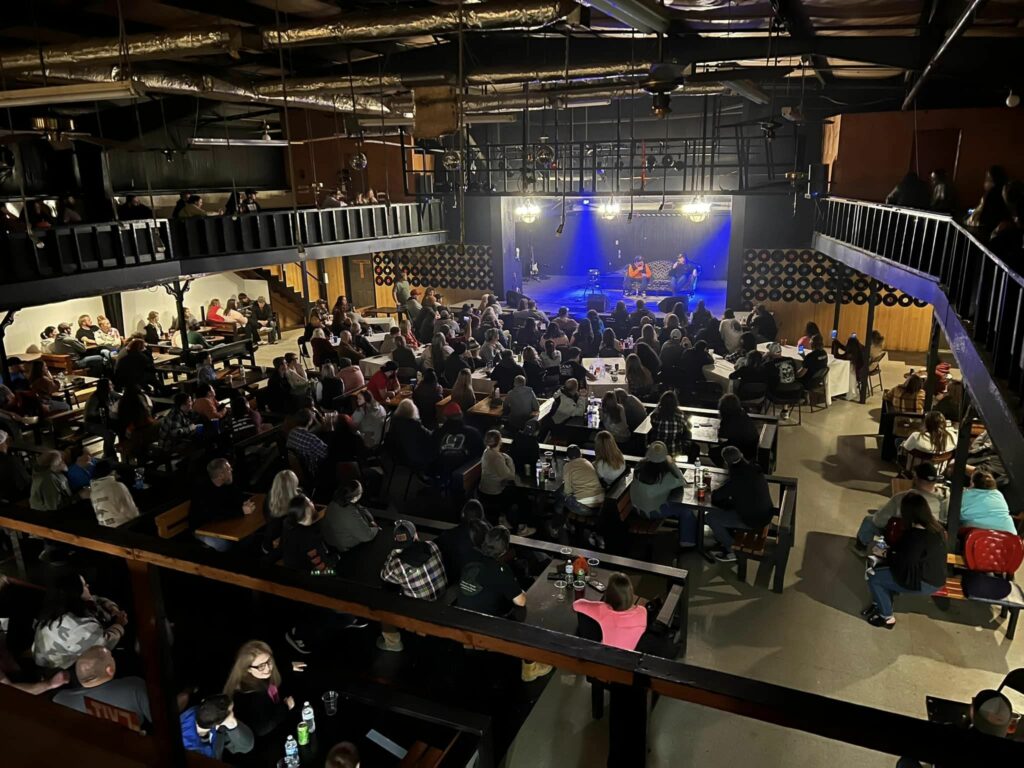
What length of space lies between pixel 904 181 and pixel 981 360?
5.94 meters

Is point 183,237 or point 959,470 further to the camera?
point 183,237

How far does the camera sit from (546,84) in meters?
11.4

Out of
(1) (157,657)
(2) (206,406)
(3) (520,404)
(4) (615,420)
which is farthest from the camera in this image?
(3) (520,404)

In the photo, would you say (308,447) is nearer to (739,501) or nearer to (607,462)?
(607,462)

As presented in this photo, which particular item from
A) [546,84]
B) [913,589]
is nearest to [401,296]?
[546,84]

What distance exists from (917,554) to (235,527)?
5.72 meters

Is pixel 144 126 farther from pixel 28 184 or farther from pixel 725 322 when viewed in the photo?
pixel 725 322

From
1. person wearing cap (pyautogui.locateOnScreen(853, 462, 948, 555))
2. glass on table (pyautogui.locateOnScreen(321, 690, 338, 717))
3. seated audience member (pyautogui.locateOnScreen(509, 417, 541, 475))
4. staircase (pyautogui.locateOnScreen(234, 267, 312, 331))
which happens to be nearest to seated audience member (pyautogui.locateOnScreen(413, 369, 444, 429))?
seated audience member (pyautogui.locateOnScreen(509, 417, 541, 475))

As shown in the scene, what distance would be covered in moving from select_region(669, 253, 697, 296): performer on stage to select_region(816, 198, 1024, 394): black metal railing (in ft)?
39.7

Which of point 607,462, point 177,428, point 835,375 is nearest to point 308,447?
point 177,428

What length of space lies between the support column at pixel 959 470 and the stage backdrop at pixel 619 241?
19174 millimetres

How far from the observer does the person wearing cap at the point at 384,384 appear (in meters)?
10.2

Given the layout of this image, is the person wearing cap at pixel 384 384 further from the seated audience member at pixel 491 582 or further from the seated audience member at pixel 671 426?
the seated audience member at pixel 491 582

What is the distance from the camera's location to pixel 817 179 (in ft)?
48.5
